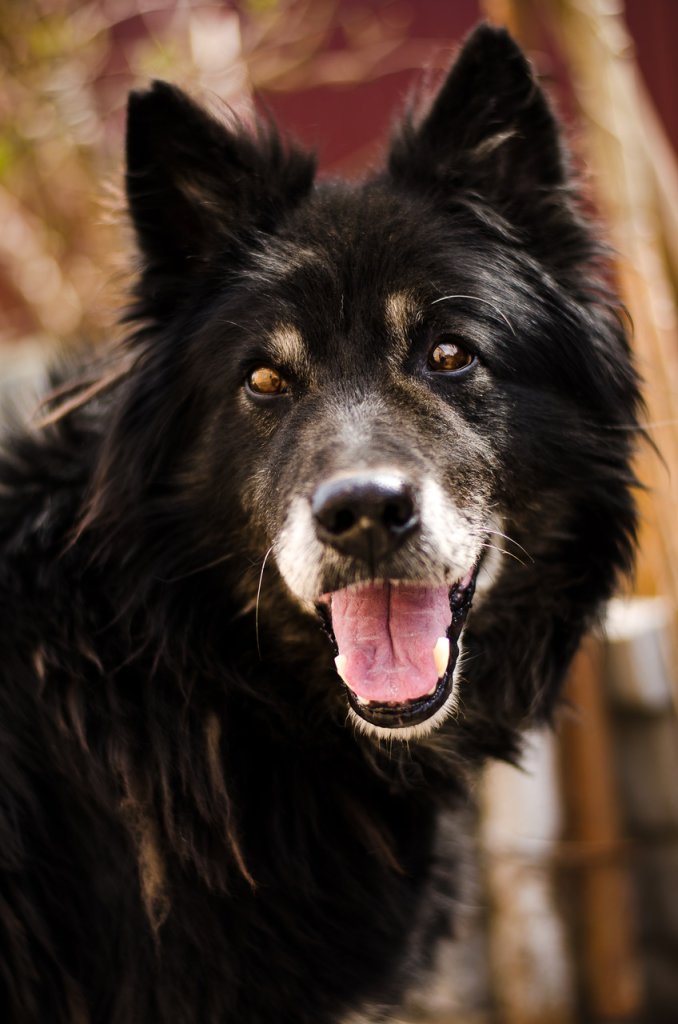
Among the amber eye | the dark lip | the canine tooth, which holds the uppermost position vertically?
the amber eye

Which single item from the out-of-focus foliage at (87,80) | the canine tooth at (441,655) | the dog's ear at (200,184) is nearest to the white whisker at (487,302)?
the dog's ear at (200,184)

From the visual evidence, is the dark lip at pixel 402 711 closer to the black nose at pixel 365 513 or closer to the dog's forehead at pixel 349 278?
the black nose at pixel 365 513

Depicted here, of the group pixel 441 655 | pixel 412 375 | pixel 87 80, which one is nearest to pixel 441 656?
Answer: pixel 441 655

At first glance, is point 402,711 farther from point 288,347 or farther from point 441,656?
point 288,347

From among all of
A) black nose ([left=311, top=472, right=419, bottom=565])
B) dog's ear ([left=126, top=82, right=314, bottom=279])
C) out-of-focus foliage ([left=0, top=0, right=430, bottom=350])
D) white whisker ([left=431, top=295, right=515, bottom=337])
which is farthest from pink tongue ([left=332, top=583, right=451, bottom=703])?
out-of-focus foliage ([left=0, top=0, right=430, bottom=350])

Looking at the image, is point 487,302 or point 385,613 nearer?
point 385,613

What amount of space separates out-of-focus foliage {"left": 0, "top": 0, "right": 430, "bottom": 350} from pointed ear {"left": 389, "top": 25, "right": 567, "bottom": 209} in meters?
1.70

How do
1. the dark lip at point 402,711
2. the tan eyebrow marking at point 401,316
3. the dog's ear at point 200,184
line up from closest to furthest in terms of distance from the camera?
the dark lip at point 402,711 < the tan eyebrow marking at point 401,316 < the dog's ear at point 200,184

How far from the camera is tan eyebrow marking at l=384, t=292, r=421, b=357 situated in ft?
7.45

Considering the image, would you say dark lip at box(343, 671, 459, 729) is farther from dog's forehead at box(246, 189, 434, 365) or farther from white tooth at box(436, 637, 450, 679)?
dog's forehead at box(246, 189, 434, 365)

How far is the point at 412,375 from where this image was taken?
2264 mm

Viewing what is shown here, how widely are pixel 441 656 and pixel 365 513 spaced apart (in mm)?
381

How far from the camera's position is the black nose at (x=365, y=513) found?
75.6 inches

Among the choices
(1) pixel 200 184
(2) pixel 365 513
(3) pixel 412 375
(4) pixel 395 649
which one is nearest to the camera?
(2) pixel 365 513
